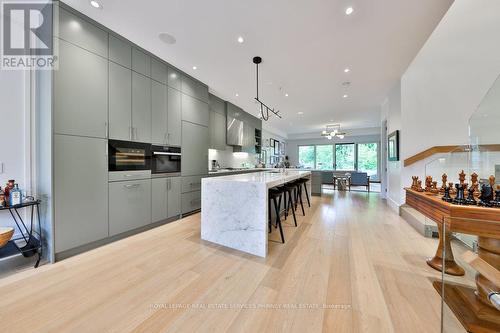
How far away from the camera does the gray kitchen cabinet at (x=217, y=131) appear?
15.8ft

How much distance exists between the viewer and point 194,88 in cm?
388

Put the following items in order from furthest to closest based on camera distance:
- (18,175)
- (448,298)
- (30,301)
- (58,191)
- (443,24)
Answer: (443,24) < (18,175) < (58,191) < (30,301) < (448,298)

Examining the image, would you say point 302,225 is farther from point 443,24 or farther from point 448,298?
point 443,24

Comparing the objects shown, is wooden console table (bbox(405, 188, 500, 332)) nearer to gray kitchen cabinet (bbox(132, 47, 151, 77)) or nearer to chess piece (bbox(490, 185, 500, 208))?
chess piece (bbox(490, 185, 500, 208))

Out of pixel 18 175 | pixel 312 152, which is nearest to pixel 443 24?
pixel 18 175

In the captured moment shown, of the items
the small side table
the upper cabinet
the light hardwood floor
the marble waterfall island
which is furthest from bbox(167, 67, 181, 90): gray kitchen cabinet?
the light hardwood floor

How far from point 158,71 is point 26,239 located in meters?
2.88

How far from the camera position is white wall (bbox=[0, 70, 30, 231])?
212 centimetres

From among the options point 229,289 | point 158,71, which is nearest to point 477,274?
point 229,289

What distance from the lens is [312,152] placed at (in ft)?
38.0

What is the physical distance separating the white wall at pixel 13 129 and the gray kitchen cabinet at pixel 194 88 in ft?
6.82

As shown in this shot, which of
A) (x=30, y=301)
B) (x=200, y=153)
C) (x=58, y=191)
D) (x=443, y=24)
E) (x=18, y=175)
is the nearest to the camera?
(x=30, y=301)

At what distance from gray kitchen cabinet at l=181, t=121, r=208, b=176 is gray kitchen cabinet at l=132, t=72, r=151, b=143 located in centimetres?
75

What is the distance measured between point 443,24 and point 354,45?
1.67m
